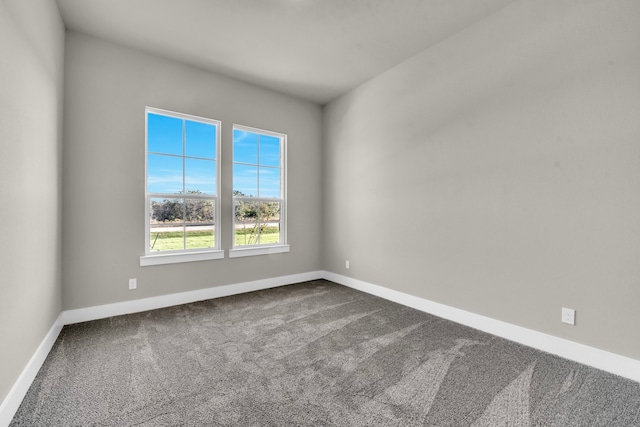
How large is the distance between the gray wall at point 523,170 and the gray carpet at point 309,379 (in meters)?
0.49

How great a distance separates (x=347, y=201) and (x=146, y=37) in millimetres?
3144

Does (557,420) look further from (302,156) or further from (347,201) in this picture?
(302,156)

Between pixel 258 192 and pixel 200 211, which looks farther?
pixel 258 192

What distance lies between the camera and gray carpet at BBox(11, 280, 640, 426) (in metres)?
1.60

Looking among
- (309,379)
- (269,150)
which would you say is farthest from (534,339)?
(269,150)

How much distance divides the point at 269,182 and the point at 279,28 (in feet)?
6.90

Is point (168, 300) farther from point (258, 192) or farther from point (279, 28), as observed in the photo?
point (279, 28)

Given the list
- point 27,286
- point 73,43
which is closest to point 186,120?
point 73,43

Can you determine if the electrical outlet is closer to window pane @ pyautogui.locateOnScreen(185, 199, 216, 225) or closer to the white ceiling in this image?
the white ceiling

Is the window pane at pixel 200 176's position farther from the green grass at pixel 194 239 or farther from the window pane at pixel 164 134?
the green grass at pixel 194 239

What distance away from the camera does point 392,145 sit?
12.0ft

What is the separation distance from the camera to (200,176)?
3.70 meters

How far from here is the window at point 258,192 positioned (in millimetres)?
4035

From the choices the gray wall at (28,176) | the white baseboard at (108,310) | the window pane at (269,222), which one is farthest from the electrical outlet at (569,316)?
the gray wall at (28,176)
